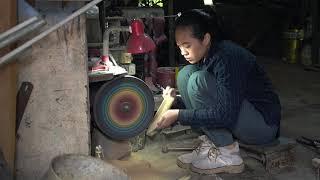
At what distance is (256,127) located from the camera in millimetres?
2668

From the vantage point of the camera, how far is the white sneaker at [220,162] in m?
2.66

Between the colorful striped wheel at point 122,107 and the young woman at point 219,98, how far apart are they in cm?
13

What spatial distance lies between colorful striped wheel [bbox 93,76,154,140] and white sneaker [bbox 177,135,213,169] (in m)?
0.41

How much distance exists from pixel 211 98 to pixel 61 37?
913 millimetres

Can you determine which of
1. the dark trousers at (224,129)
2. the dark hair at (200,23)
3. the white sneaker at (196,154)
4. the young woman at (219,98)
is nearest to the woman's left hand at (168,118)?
the young woman at (219,98)

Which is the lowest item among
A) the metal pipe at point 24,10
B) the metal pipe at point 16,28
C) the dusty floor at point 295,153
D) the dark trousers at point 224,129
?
the dusty floor at point 295,153

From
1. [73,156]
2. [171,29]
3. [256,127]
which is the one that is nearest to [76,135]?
[73,156]

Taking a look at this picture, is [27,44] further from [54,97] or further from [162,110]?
[162,110]

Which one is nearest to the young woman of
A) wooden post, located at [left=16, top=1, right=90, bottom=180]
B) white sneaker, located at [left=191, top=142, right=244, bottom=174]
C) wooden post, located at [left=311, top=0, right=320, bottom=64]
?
white sneaker, located at [left=191, top=142, right=244, bottom=174]

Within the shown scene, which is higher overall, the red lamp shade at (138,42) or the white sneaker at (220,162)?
the red lamp shade at (138,42)

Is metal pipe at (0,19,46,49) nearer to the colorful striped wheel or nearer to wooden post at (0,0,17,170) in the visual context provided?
wooden post at (0,0,17,170)

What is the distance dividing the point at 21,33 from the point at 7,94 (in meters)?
0.30

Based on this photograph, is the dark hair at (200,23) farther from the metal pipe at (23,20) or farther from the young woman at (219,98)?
the metal pipe at (23,20)

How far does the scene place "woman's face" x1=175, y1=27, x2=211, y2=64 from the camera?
2.56 meters
